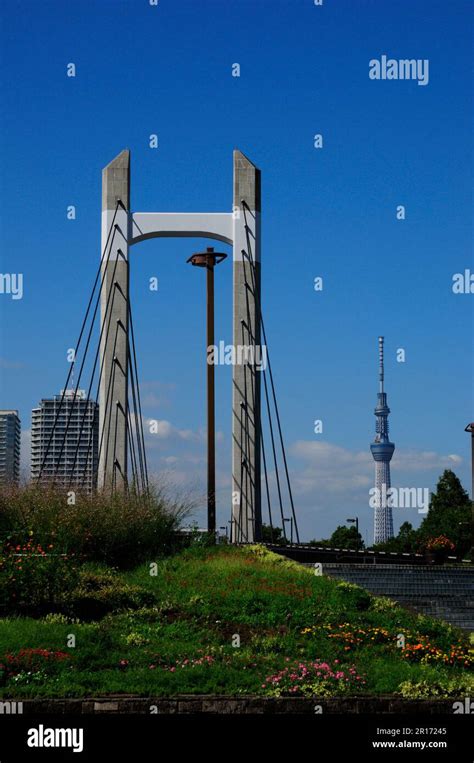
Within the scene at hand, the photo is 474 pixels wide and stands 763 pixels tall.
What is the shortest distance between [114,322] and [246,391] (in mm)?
2831

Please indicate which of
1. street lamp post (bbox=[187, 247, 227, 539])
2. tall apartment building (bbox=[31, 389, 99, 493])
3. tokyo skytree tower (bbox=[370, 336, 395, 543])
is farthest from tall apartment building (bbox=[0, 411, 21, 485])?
tokyo skytree tower (bbox=[370, 336, 395, 543])

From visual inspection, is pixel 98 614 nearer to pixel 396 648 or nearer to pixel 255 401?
pixel 396 648

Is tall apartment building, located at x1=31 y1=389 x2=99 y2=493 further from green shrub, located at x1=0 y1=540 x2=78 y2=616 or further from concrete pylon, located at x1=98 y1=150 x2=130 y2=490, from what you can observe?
green shrub, located at x1=0 y1=540 x2=78 y2=616

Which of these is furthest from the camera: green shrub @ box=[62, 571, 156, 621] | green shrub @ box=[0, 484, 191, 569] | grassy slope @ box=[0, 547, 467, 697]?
green shrub @ box=[0, 484, 191, 569]

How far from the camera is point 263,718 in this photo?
988cm

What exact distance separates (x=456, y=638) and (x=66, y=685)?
5.31m

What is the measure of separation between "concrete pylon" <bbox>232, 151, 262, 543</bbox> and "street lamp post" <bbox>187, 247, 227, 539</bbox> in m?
0.45

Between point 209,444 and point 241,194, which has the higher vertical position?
point 241,194

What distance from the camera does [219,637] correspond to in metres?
12.3

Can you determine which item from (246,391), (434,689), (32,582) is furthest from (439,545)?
(434,689)

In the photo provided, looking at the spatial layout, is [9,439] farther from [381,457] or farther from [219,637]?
[381,457]

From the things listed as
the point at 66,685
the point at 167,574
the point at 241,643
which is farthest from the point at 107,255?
the point at 66,685

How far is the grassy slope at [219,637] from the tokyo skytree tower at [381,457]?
107 meters

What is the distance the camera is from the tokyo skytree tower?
126950 millimetres
